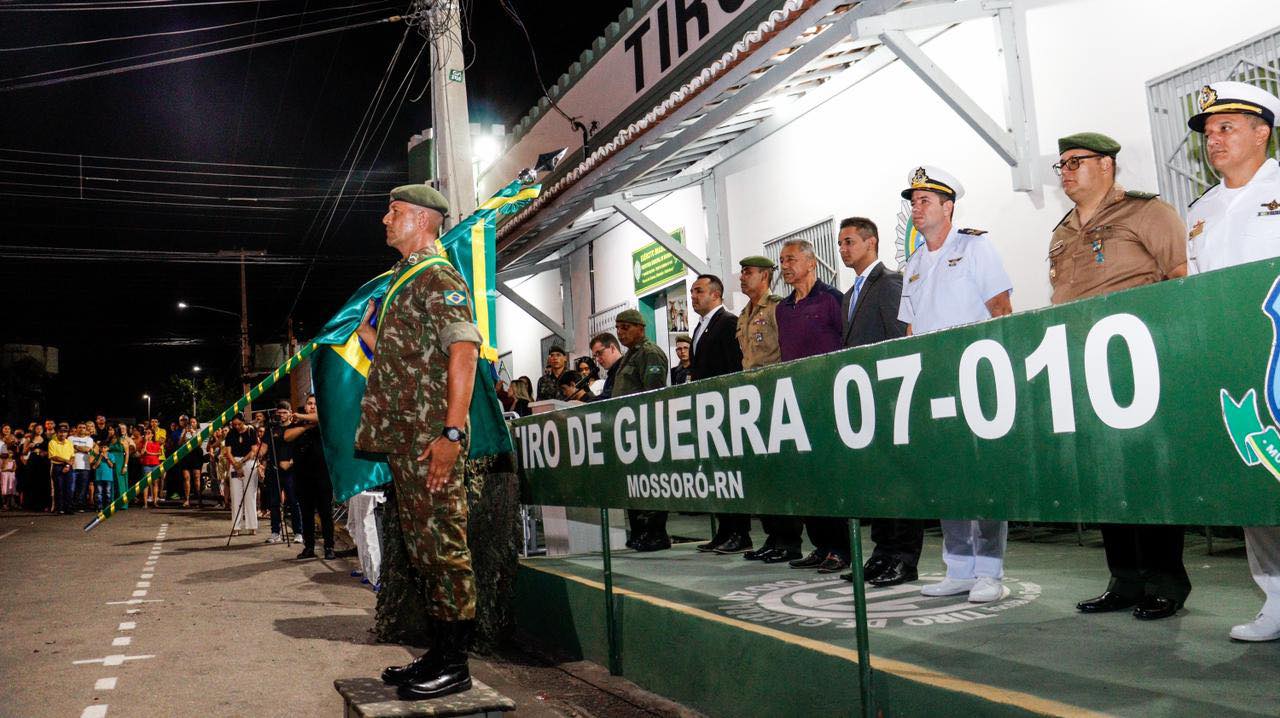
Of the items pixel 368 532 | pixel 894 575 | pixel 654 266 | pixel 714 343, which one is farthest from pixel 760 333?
pixel 654 266

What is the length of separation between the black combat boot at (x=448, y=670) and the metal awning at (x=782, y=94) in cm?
566

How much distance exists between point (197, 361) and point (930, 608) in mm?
89546

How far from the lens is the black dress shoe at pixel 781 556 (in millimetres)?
6594

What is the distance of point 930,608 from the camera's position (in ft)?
15.2

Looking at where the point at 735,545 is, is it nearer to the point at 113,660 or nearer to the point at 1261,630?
the point at 113,660

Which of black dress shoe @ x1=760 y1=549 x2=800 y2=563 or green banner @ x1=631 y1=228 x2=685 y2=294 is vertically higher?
green banner @ x1=631 y1=228 x2=685 y2=294

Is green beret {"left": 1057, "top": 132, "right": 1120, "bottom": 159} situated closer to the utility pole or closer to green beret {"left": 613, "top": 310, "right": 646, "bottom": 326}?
green beret {"left": 613, "top": 310, "right": 646, "bottom": 326}

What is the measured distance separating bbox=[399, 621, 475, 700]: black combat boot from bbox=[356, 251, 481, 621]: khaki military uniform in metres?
0.05

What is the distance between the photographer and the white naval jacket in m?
3.75

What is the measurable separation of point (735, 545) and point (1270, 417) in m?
5.52

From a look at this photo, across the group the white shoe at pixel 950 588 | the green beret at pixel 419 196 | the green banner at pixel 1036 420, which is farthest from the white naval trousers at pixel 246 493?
the green banner at pixel 1036 420

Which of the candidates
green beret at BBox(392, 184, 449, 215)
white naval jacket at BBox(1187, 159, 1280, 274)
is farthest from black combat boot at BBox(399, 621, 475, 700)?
white naval jacket at BBox(1187, 159, 1280, 274)

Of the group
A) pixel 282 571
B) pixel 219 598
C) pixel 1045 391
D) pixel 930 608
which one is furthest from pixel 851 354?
pixel 282 571

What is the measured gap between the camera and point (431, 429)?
4.33 m
